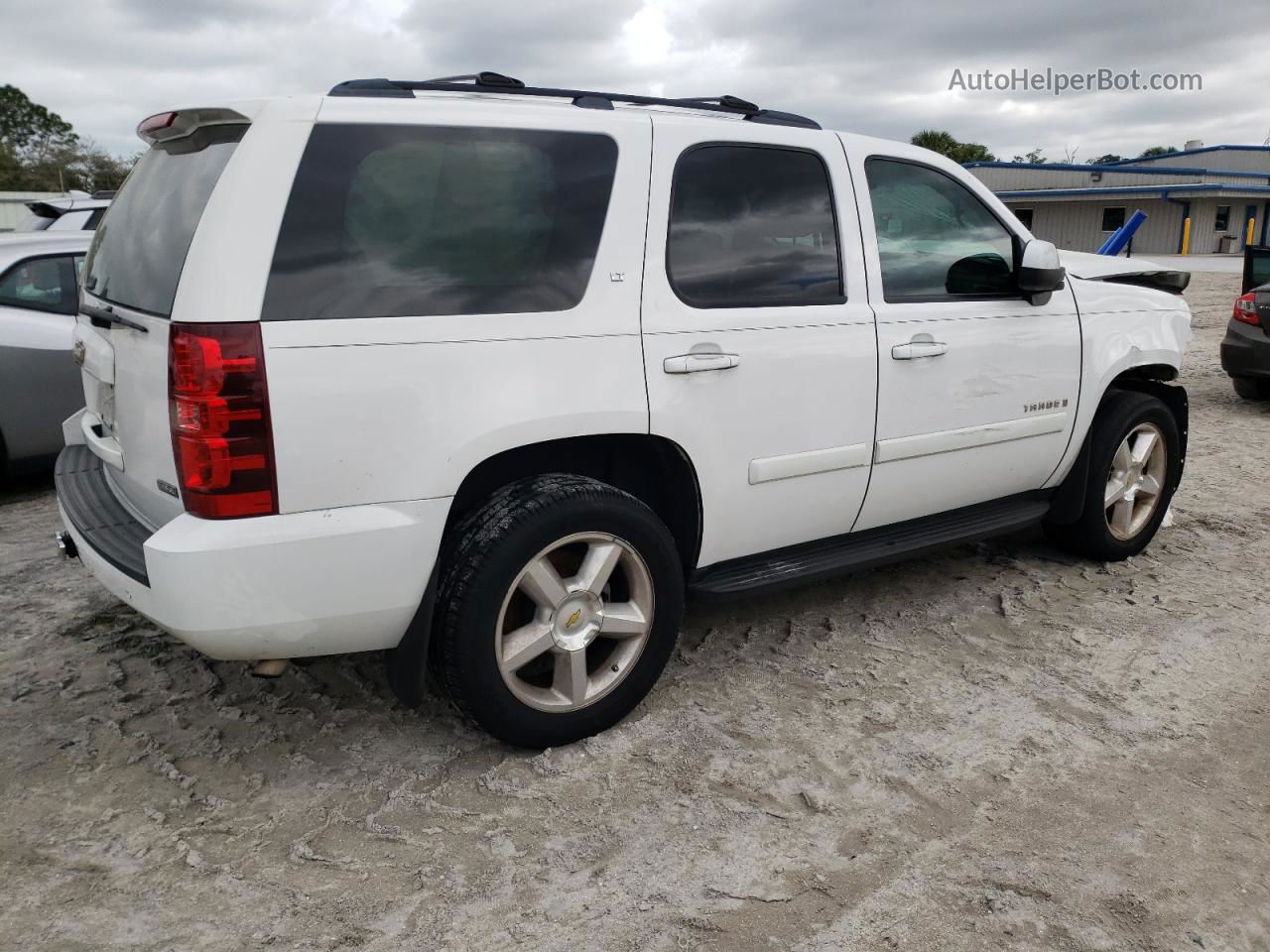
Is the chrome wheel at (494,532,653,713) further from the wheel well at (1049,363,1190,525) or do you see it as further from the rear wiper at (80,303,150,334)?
the wheel well at (1049,363,1190,525)

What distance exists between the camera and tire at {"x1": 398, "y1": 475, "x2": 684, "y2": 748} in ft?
9.09

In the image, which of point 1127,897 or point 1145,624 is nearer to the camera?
point 1127,897

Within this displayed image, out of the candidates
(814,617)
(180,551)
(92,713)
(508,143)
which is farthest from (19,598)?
(814,617)

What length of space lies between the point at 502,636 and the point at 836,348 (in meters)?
1.46

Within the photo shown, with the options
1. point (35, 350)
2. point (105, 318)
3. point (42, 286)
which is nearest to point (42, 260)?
point (42, 286)

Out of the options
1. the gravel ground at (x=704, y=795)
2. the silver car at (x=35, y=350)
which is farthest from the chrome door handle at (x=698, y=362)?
the silver car at (x=35, y=350)

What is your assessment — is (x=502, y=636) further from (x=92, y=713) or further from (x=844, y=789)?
(x=92, y=713)

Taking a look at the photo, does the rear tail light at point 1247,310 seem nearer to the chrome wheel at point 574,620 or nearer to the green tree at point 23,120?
the chrome wheel at point 574,620

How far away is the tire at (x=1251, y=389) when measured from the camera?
9.21 m

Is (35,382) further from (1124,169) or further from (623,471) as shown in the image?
(1124,169)

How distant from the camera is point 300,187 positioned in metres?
2.52

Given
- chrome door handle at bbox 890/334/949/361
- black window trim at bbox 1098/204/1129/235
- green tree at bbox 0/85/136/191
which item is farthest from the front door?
green tree at bbox 0/85/136/191

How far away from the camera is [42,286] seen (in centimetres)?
598

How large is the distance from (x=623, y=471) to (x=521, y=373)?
65 cm
